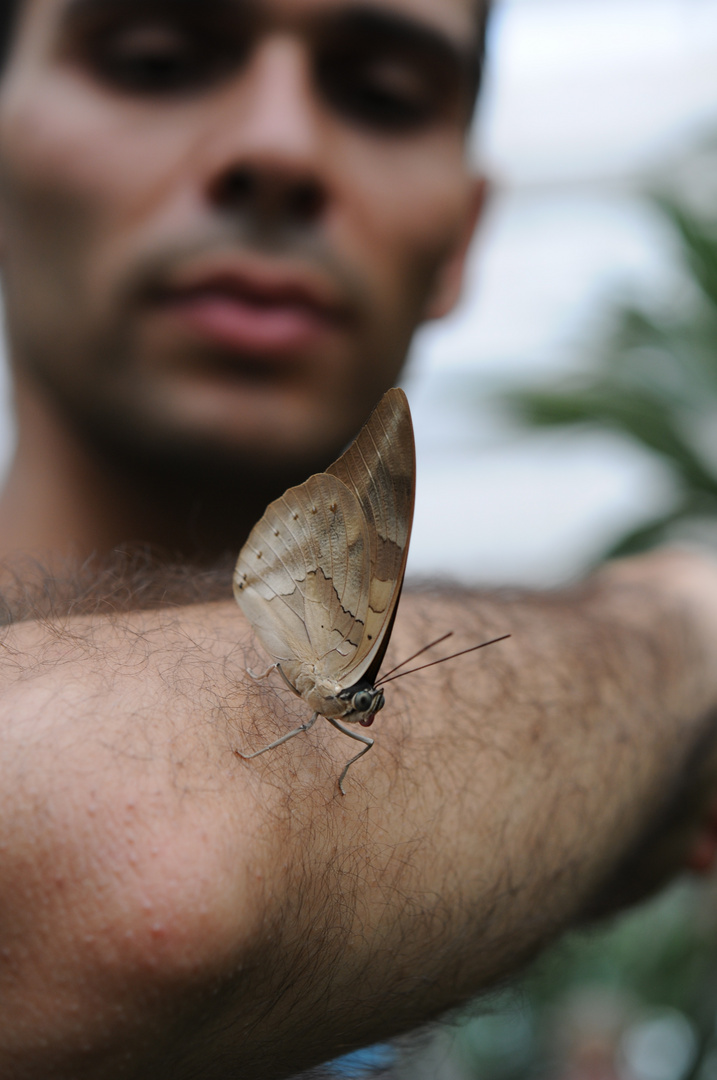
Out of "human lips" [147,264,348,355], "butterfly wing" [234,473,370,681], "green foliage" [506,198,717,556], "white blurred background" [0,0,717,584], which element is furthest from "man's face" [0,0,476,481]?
"white blurred background" [0,0,717,584]

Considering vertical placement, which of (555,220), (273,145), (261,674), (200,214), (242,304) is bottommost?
(555,220)

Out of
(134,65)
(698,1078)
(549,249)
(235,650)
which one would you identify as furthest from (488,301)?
(235,650)

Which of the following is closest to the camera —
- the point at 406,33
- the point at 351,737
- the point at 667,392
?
the point at 351,737

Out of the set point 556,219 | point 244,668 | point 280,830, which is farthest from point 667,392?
point 556,219

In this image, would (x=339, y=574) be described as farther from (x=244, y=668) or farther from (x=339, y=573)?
(x=244, y=668)

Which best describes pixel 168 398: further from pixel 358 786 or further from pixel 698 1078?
pixel 698 1078

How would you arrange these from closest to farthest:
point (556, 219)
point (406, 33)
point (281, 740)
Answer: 1. point (281, 740)
2. point (406, 33)
3. point (556, 219)

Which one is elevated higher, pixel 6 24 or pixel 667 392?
pixel 6 24
